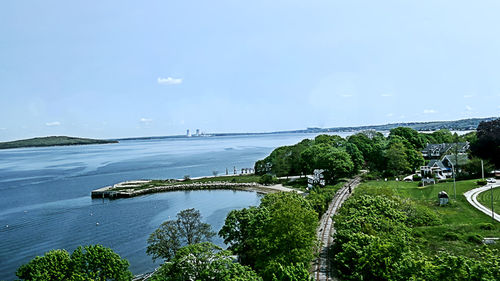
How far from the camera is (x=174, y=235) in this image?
1100 inches

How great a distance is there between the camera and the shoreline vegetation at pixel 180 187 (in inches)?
2689

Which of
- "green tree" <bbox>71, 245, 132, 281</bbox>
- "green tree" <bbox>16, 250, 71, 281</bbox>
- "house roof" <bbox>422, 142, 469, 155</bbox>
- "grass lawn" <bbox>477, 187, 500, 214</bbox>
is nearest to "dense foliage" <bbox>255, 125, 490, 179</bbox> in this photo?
"house roof" <bbox>422, 142, 469, 155</bbox>

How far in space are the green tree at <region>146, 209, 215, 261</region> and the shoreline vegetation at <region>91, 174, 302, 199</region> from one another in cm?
3666

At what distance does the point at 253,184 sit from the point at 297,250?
52644mm

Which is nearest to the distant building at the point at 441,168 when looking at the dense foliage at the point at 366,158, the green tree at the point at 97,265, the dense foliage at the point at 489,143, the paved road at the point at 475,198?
the dense foliage at the point at 366,158

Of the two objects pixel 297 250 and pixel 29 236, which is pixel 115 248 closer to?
pixel 29 236

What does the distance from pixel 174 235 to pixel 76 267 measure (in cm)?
1019

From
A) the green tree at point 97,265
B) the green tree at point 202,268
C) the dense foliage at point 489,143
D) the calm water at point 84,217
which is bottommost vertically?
the calm water at point 84,217

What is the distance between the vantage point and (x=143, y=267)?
30.8m

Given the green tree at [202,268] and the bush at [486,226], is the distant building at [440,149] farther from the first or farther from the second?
the green tree at [202,268]

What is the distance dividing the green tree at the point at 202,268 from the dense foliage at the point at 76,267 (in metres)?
3.79

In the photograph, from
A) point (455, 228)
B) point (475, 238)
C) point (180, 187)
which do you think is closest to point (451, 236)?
point (475, 238)

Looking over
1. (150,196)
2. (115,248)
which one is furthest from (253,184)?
(115,248)

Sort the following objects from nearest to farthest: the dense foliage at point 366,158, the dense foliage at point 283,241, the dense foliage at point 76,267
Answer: the dense foliage at point 76,267
the dense foliage at point 283,241
the dense foliage at point 366,158
